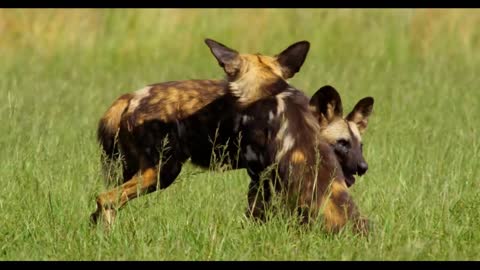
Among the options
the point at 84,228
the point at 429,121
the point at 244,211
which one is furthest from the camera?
the point at 429,121

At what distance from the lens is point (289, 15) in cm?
1477

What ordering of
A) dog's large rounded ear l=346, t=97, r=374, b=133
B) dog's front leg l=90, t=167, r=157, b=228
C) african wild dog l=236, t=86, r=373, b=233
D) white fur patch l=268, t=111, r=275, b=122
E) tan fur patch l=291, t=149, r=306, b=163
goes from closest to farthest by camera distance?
african wild dog l=236, t=86, r=373, b=233 → tan fur patch l=291, t=149, r=306, b=163 → dog's front leg l=90, t=167, r=157, b=228 → white fur patch l=268, t=111, r=275, b=122 → dog's large rounded ear l=346, t=97, r=374, b=133

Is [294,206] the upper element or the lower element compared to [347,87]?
lower

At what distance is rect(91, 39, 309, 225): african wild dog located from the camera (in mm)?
6758

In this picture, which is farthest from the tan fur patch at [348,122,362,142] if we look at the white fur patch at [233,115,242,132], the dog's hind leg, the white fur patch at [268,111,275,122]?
the dog's hind leg

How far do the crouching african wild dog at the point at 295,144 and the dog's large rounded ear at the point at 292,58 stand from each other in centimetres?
13

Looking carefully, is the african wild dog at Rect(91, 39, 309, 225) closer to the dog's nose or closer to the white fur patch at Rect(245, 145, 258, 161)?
the white fur patch at Rect(245, 145, 258, 161)

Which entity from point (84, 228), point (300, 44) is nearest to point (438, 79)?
point (300, 44)

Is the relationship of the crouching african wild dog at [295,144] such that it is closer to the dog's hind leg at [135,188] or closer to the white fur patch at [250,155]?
the white fur patch at [250,155]
